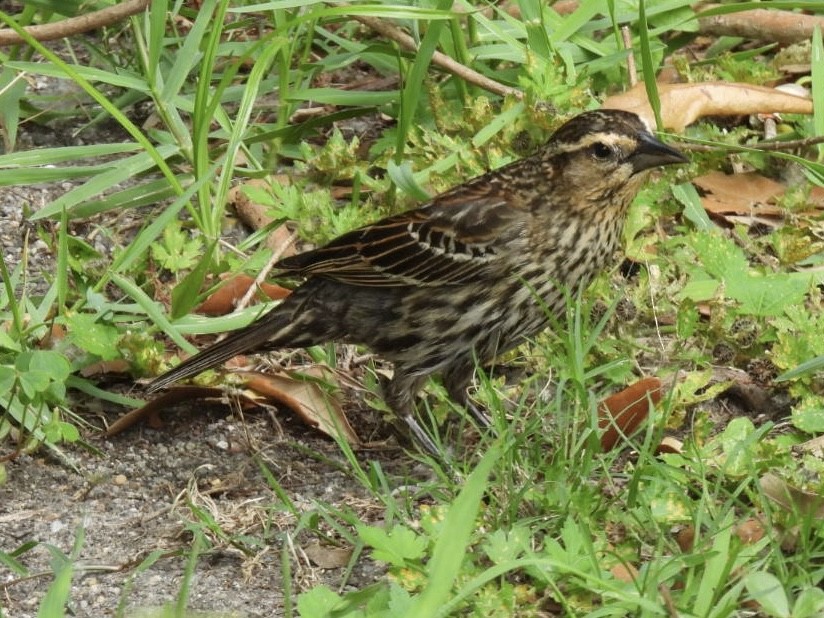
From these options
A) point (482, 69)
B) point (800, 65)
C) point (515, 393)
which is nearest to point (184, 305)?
point (515, 393)

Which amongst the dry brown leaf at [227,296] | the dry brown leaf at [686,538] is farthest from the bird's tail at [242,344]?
the dry brown leaf at [686,538]

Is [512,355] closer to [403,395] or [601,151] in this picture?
[403,395]

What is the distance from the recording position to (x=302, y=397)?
15.5ft

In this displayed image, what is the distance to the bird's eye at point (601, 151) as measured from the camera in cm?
474

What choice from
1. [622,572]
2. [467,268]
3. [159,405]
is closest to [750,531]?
[622,572]

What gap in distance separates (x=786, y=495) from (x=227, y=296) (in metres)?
2.09

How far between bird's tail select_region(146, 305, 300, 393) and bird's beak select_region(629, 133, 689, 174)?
3.65 feet

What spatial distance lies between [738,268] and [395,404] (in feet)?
3.65

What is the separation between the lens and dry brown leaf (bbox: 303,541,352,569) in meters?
3.82

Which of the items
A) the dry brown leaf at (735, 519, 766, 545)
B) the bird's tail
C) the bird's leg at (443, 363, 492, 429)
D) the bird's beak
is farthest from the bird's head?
the dry brown leaf at (735, 519, 766, 545)

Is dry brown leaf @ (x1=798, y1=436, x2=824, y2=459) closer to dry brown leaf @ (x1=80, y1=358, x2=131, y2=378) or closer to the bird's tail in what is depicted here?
the bird's tail

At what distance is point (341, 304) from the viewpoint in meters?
4.79

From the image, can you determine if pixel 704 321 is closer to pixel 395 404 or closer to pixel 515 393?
pixel 515 393

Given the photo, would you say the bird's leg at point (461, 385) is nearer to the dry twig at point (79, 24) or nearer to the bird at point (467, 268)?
the bird at point (467, 268)
